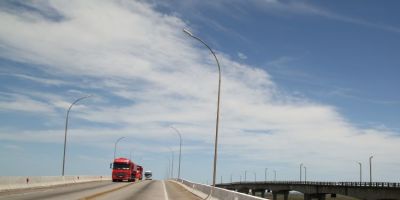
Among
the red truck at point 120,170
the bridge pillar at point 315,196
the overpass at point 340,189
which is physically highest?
the red truck at point 120,170

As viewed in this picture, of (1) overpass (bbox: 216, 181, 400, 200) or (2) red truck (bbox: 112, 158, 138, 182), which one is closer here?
(2) red truck (bbox: 112, 158, 138, 182)

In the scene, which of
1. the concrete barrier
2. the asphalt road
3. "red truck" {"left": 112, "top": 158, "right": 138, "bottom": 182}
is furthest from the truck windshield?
the asphalt road

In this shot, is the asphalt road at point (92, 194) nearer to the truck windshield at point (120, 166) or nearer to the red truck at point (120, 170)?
the truck windshield at point (120, 166)

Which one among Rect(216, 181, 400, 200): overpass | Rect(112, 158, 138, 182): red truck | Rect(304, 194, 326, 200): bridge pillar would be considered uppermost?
Rect(112, 158, 138, 182): red truck

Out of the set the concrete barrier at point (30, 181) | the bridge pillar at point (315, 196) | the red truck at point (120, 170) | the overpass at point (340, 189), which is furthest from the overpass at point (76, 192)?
the bridge pillar at point (315, 196)

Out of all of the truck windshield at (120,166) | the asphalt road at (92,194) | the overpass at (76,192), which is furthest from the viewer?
the truck windshield at (120,166)

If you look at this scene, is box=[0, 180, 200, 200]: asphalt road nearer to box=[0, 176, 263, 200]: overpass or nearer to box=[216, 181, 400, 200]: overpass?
box=[0, 176, 263, 200]: overpass

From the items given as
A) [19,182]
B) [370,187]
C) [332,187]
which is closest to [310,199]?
[332,187]

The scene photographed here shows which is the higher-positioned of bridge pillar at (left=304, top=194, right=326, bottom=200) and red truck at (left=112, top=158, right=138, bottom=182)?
red truck at (left=112, top=158, right=138, bottom=182)

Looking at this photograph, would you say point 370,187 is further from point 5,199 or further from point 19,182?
point 5,199

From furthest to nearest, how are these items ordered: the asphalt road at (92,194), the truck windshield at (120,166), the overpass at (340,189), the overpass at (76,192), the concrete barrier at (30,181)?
the overpass at (340,189), the truck windshield at (120,166), the concrete barrier at (30,181), the asphalt road at (92,194), the overpass at (76,192)

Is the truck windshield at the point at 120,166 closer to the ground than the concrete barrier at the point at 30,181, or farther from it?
farther from it

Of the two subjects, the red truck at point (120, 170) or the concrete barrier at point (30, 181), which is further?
the red truck at point (120, 170)

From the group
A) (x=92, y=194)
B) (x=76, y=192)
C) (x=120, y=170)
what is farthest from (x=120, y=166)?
(x=92, y=194)
